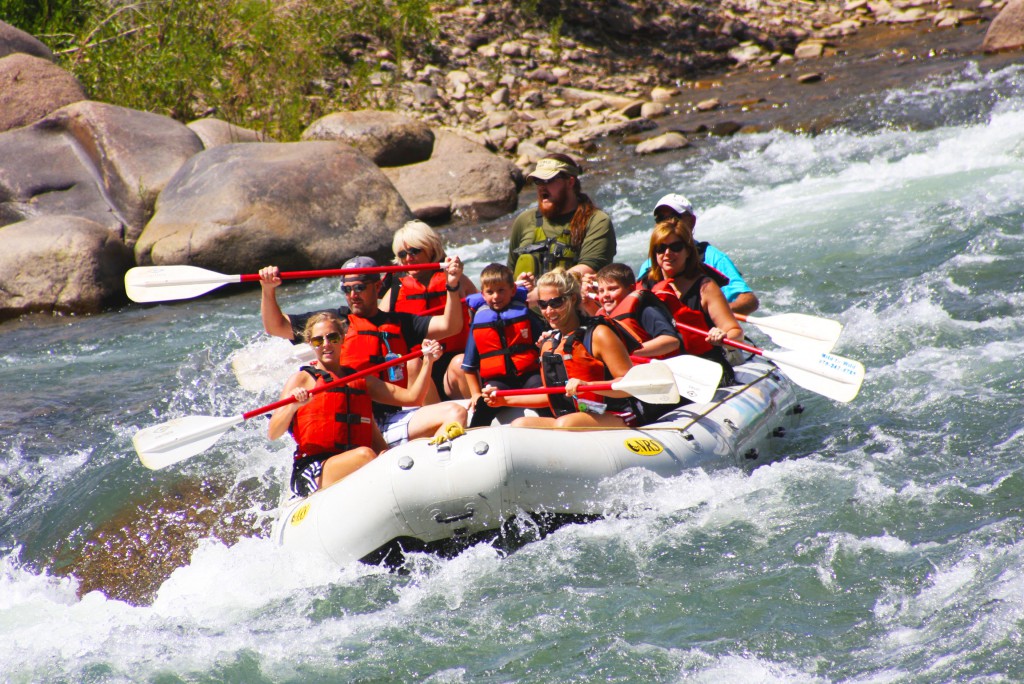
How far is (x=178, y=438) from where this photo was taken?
14.7ft

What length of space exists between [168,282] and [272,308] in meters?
0.93

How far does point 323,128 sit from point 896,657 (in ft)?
30.7

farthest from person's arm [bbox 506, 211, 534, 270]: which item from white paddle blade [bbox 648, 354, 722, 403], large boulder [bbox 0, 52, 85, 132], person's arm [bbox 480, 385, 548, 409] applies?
large boulder [bbox 0, 52, 85, 132]

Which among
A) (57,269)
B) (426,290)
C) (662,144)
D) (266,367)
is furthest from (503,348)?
(662,144)

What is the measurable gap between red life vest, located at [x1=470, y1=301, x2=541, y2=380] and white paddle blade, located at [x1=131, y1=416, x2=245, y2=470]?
1095 millimetres

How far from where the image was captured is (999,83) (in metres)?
11.6

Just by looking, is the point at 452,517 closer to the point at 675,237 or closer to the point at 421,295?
the point at 421,295

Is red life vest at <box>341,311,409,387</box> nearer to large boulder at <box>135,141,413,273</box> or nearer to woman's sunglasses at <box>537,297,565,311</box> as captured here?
woman's sunglasses at <box>537,297,565,311</box>

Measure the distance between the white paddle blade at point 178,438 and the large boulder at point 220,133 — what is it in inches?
279

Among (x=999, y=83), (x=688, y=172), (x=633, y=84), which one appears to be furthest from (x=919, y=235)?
(x=633, y=84)

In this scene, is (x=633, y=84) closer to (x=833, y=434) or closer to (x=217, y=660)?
(x=833, y=434)

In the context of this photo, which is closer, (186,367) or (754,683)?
(754,683)

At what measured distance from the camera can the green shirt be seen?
18.1 feet

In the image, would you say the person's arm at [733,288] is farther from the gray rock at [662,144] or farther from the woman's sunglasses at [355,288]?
the gray rock at [662,144]
